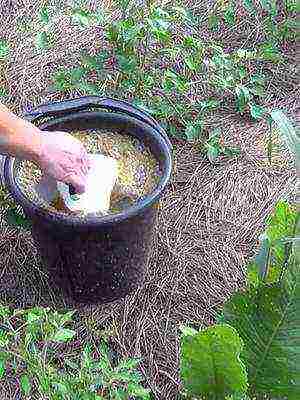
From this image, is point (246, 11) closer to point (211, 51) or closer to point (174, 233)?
point (211, 51)

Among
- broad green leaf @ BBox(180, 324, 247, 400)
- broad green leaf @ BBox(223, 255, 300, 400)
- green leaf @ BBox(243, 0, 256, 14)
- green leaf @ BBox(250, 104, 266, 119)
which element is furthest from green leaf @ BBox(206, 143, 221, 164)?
broad green leaf @ BBox(180, 324, 247, 400)

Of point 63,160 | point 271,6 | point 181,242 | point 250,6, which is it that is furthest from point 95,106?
point 271,6

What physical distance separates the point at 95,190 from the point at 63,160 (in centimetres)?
17

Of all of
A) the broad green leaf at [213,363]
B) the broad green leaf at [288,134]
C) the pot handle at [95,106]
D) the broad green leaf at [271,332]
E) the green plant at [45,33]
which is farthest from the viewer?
the green plant at [45,33]

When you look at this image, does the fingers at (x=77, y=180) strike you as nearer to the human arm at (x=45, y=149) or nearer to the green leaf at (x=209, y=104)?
the human arm at (x=45, y=149)

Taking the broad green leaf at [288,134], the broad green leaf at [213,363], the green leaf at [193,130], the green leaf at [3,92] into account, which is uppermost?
the broad green leaf at [288,134]

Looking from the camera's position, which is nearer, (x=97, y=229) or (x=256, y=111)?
(x=97, y=229)

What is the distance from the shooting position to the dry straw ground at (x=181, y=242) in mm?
2150

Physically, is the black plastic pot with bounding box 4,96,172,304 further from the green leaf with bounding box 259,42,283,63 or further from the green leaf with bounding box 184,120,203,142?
the green leaf with bounding box 259,42,283,63

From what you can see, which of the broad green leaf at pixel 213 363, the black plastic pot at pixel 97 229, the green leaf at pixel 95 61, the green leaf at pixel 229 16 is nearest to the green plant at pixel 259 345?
the broad green leaf at pixel 213 363

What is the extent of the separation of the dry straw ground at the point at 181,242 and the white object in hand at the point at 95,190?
0.42 m

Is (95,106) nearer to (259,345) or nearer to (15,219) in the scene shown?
(15,219)

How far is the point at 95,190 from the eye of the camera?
1.90 meters

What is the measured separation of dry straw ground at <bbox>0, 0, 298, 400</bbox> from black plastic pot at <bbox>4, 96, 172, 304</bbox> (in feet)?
0.30
